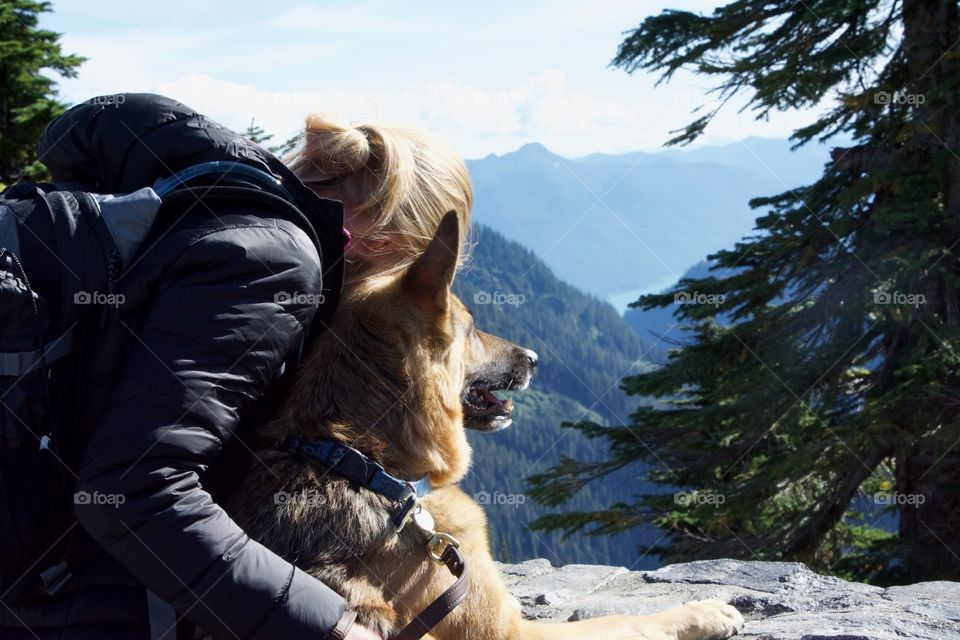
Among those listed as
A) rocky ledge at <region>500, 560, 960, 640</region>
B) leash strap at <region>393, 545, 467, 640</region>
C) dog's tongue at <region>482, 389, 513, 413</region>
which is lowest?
rocky ledge at <region>500, 560, 960, 640</region>

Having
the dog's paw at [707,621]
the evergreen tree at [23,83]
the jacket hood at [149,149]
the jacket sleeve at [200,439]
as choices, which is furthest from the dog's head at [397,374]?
the evergreen tree at [23,83]

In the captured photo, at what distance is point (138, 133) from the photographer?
270cm

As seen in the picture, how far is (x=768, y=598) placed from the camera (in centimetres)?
448

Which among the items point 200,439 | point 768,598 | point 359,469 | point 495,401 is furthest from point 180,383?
point 768,598

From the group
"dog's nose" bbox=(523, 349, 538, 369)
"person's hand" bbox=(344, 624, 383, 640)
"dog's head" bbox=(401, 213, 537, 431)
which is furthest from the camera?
"dog's nose" bbox=(523, 349, 538, 369)

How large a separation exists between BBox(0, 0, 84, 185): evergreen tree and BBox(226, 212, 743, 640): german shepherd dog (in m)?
15.8

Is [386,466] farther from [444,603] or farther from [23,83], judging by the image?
[23,83]

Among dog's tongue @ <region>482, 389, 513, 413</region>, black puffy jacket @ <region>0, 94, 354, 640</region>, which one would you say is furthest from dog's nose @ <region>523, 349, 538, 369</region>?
black puffy jacket @ <region>0, 94, 354, 640</region>

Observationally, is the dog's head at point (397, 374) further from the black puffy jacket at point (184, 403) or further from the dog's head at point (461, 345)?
the black puffy jacket at point (184, 403)

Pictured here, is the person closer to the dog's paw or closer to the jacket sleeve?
the jacket sleeve

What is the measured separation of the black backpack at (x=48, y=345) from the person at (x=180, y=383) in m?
0.05

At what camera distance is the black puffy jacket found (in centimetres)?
224

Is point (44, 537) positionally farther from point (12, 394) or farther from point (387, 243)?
point (387, 243)

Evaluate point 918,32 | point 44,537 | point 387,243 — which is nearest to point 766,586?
point 387,243
